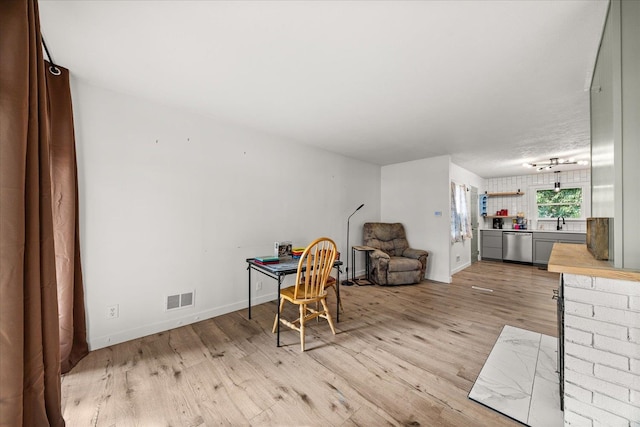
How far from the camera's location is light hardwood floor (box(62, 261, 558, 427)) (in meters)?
1.48

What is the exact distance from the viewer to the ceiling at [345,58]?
4.60 ft

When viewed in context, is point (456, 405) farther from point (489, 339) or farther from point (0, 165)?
point (0, 165)

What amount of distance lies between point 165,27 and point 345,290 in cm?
371

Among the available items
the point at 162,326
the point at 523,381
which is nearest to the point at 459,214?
the point at 523,381

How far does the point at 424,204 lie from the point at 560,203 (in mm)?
4122

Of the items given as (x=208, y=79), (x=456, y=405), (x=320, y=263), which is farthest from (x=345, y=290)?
(x=208, y=79)

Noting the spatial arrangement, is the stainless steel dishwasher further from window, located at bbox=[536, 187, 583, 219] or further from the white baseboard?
the white baseboard

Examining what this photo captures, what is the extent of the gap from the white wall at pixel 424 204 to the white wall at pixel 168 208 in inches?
97.5

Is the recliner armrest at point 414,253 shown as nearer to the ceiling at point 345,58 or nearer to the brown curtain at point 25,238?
the ceiling at point 345,58

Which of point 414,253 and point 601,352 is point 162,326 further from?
point 414,253

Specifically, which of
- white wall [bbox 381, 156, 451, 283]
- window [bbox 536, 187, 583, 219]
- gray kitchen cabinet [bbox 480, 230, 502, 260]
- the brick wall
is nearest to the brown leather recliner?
white wall [bbox 381, 156, 451, 283]

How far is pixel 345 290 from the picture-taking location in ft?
13.1

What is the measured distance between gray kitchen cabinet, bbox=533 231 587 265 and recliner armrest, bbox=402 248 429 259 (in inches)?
136

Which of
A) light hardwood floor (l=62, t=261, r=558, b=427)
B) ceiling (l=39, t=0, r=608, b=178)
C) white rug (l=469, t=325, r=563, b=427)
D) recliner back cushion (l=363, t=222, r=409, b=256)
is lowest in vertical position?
white rug (l=469, t=325, r=563, b=427)
